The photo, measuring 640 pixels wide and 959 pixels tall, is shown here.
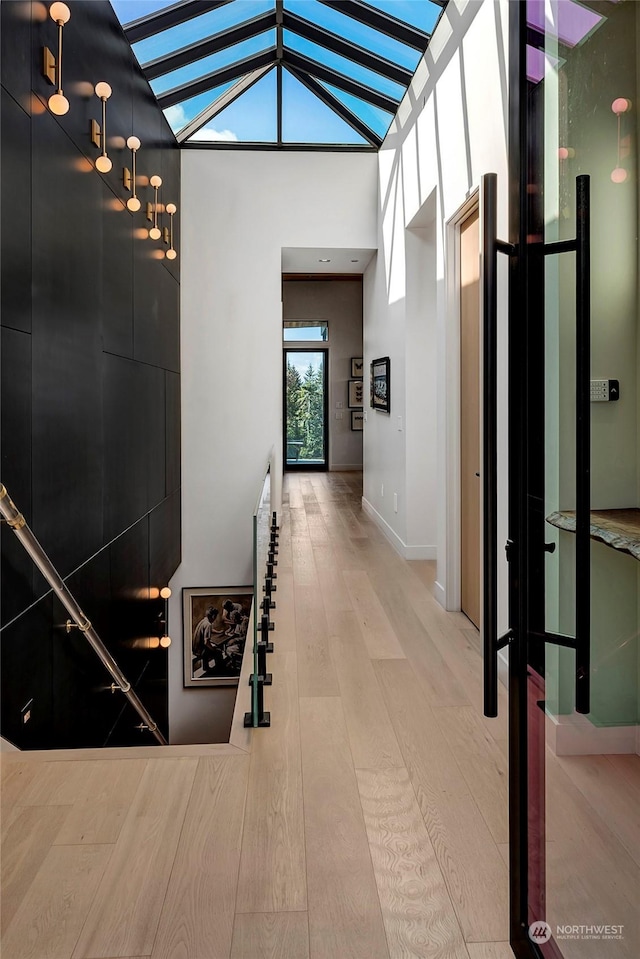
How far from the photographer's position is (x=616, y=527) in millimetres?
1139

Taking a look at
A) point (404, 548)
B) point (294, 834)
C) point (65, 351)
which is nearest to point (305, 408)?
point (404, 548)

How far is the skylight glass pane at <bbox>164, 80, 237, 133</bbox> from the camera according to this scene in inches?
245

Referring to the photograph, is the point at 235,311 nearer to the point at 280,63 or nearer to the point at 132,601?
the point at 280,63

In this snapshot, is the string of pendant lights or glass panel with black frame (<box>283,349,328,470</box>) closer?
the string of pendant lights

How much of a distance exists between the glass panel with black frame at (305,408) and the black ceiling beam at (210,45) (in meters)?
7.38

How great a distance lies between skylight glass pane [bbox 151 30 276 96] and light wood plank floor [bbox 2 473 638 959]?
16.2 feet

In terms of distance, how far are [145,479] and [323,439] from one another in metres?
8.12

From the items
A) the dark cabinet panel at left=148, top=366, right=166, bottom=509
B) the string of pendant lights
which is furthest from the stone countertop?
the dark cabinet panel at left=148, top=366, right=166, bottom=509

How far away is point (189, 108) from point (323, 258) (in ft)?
6.37

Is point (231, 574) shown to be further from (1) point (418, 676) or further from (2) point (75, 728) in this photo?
(1) point (418, 676)

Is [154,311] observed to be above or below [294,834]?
above

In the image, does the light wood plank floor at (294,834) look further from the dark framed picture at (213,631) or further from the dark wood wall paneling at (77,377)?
the dark framed picture at (213,631)

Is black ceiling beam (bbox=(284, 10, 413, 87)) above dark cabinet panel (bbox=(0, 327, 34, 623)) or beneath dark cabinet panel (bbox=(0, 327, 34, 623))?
above

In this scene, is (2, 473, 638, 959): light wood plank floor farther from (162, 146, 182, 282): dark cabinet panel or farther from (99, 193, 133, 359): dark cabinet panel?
(162, 146, 182, 282): dark cabinet panel
